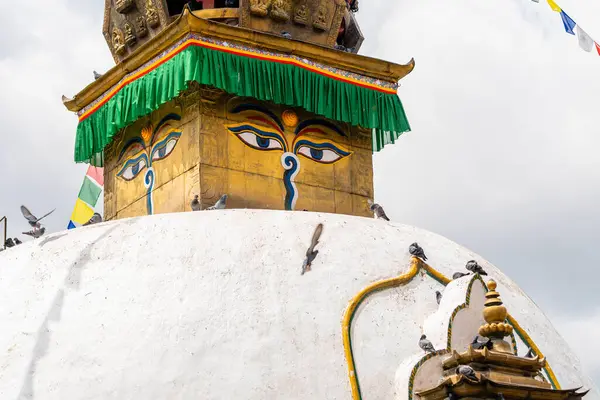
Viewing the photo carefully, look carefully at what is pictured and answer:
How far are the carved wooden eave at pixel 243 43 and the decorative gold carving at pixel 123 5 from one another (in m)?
0.97

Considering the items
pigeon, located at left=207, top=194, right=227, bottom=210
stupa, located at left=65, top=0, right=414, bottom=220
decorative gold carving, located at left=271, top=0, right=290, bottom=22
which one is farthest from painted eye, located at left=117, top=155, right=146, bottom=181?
decorative gold carving, located at left=271, top=0, right=290, bottom=22

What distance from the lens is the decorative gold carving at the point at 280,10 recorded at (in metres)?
10.9

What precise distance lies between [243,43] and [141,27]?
181 centimetres

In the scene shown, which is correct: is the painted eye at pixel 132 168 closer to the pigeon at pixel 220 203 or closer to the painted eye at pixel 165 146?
the painted eye at pixel 165 146

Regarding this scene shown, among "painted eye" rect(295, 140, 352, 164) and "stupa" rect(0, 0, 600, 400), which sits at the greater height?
"painted eye" rect(295, 140, 352, 164)

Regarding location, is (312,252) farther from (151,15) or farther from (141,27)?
(141,27)

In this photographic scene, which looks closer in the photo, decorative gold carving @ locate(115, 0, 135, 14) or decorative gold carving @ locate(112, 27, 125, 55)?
decorative gold carving @ locate(115, 0, 135, 14)

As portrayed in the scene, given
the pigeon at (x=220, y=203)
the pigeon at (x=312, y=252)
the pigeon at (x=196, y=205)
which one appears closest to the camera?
the pigeon at (x=312, y=252)

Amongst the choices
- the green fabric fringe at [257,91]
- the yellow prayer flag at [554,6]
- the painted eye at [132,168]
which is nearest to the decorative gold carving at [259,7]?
the green fabric fringe at [257,91]

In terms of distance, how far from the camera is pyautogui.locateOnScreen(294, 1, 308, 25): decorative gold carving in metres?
11.0

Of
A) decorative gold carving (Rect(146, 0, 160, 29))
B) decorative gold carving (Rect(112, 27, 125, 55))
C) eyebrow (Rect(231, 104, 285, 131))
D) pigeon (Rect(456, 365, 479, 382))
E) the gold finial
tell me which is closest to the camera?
pigeon (Rect(456, 365, 479, 382))

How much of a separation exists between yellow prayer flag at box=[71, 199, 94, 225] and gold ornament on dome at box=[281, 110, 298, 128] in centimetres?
314

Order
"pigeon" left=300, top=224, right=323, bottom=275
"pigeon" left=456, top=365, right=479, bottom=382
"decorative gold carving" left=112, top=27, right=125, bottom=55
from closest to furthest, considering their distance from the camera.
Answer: "pigeon" left=456, top=365, right=479, bottom=382, "pigeon" left=300, top=224, right=323, bottom=275, "decorative gold carving" left=112, top=27, right=125, bottom=55

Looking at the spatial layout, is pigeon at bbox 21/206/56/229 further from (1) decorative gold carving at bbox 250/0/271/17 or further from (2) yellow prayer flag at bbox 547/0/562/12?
(2) yellow prayer flag at bbox 547/0/562/12
